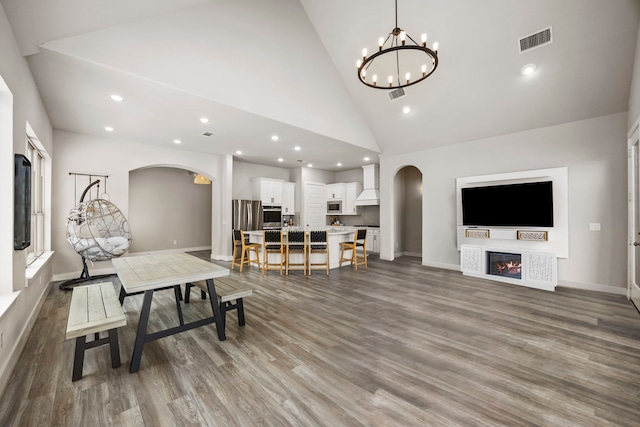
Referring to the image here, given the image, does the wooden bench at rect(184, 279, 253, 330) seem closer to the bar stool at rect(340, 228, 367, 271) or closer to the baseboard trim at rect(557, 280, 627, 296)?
the bar stool at rect(340, 228, 367, 271)

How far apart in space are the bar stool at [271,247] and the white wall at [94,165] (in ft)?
9.50

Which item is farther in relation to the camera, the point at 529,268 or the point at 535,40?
the point at 529,268

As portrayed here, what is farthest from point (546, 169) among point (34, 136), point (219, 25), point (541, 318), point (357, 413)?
point (34, 136)

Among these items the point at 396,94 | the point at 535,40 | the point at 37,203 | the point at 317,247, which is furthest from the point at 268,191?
the point at 535,40

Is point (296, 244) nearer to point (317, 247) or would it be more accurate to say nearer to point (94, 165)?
point (317, 247)

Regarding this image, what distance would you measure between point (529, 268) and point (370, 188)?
4.68 metres

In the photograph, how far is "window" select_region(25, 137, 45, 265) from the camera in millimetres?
3948

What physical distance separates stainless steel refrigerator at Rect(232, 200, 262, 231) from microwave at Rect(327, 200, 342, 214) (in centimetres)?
283

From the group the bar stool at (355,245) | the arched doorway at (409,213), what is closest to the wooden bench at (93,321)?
A: the bar stool at (355,245)

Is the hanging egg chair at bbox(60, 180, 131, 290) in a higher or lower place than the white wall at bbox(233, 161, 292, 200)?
lower

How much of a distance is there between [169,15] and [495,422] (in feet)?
16.4

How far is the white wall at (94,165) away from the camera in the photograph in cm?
507

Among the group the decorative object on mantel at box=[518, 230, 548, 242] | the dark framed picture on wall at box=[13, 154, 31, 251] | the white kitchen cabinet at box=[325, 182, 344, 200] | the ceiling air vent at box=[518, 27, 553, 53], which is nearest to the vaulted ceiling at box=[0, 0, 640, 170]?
the ceiling air vent at box=[518, 27, 553, 53]

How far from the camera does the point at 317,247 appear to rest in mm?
5809
